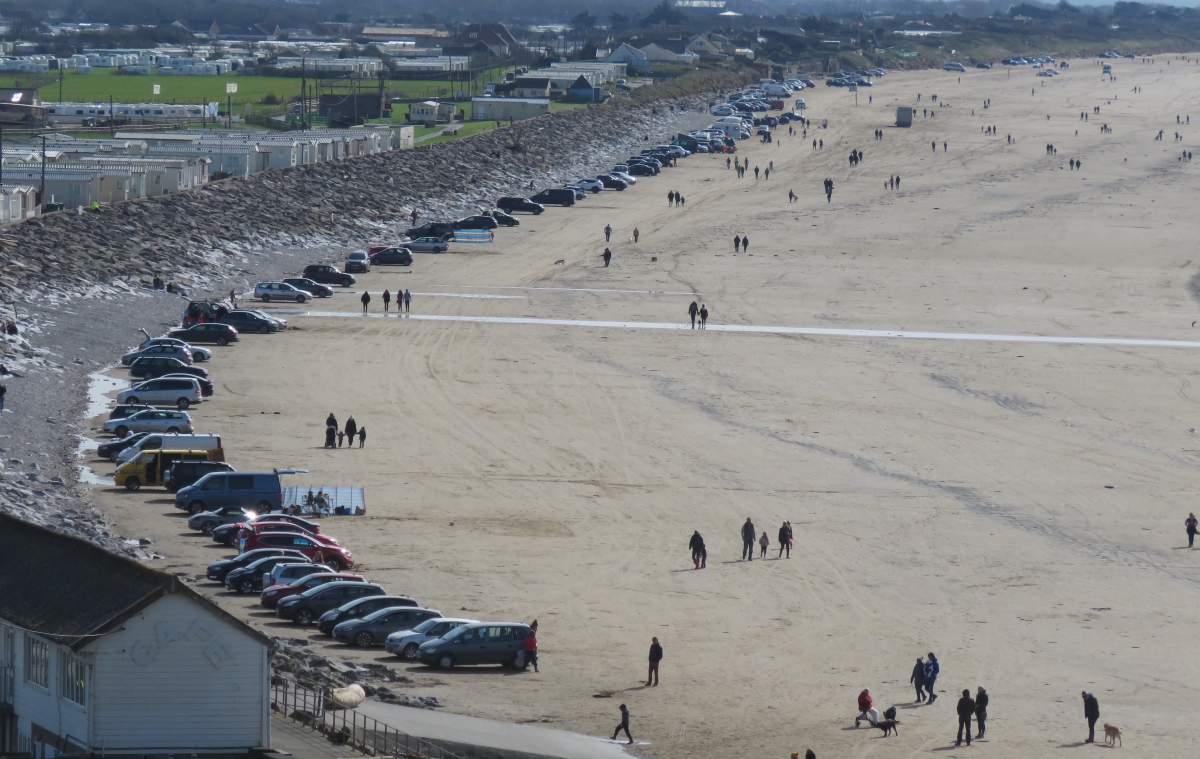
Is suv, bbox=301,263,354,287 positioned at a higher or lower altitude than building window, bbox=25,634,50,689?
lower

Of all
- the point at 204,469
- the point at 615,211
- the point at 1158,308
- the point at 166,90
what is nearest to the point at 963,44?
the point at 166,90

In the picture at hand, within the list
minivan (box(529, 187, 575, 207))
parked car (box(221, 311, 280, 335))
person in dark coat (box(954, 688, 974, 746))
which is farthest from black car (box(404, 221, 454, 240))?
person in dark coat (box(954, 688, 974, 746))

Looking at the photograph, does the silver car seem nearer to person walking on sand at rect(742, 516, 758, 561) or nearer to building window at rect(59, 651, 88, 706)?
building window at rect(59, 651, 88, 706)

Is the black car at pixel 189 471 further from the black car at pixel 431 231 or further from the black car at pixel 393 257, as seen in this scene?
the black car at pixel 431 231

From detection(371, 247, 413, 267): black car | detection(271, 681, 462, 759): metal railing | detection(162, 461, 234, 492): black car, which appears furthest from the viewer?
detection(371, 247, 413, 267): black car

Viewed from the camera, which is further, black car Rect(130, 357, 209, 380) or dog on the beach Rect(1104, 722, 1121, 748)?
black car Rect(130, 357, 209, 380)

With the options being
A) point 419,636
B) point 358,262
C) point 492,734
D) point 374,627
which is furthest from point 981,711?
point 358,262

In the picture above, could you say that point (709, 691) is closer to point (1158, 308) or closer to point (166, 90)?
point (1158, 308)
